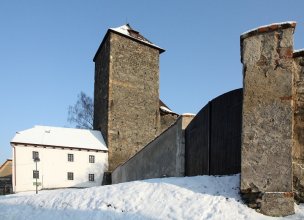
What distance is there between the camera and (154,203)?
578 centimetres

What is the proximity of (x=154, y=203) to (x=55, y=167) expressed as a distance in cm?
2861

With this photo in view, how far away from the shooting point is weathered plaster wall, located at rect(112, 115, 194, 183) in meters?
10.1

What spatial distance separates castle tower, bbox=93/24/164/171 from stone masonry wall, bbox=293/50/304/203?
95.8 feet

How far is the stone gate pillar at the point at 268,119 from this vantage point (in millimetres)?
5398

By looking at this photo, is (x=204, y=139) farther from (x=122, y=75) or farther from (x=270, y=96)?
(x=122, y=75)

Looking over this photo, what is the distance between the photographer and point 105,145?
113 feet

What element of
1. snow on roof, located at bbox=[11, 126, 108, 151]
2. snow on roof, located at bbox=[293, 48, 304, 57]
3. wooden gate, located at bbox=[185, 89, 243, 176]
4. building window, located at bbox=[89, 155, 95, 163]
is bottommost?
building window, located at bbox=[89, 155, 95, 163]

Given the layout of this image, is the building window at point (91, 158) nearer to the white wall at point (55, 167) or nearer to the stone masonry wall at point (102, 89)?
the white wall at point (55, 167)

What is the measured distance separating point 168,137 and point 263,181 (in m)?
6.22

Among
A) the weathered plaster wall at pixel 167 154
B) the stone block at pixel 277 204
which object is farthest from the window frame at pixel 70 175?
the stone block at pixel 277 204

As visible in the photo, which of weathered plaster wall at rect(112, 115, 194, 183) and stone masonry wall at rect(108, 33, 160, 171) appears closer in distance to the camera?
weathered plaster wall at rect(112, 115, 194, 183)

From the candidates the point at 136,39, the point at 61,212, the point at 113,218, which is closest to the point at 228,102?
the point at 113,218

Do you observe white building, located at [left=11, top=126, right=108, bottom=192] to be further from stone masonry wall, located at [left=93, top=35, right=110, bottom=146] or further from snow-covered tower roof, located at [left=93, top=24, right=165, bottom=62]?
snow-covered tower roof, located at [left=93, top=24, right=165, bottom=62]

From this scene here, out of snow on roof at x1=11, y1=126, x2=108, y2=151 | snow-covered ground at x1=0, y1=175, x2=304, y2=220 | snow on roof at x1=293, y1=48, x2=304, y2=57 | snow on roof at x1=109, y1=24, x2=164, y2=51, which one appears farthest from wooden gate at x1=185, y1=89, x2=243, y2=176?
snow on roof at x1=109, y1=24, x2=164, y2=51
